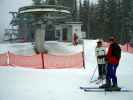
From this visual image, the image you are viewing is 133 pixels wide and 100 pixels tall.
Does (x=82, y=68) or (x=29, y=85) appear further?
(x=82, y=68)

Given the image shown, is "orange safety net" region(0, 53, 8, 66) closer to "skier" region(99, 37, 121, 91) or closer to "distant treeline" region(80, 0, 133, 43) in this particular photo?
"skier" region(99, 37, 121, 91)

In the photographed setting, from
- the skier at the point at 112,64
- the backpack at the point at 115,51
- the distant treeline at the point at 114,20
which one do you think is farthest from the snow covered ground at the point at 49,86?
the distant treeline at the point at 114,20

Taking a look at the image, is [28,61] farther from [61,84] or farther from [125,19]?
[125,19]

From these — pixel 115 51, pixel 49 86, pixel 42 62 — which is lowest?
pixel 42 62

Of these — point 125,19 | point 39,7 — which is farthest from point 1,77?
point 125,19

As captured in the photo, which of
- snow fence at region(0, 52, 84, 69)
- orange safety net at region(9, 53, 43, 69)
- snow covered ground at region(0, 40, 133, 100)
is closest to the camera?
snow covered ground at region(0, 40, 133, 100)

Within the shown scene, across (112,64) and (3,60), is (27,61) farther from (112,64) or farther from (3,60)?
(112,64)

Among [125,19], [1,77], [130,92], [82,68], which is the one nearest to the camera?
[130,92]

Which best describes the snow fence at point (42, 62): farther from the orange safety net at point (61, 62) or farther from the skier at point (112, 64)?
the skier at point (112, 64)

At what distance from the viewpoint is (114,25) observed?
70.4 metres

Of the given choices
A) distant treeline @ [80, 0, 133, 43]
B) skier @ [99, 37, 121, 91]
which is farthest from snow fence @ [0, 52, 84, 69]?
distant treeline @ [80, 0, 133, 43]

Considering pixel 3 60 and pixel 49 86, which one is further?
pixel 3 60

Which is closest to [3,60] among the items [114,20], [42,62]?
[42,62]

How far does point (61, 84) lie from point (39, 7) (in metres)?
20.9
